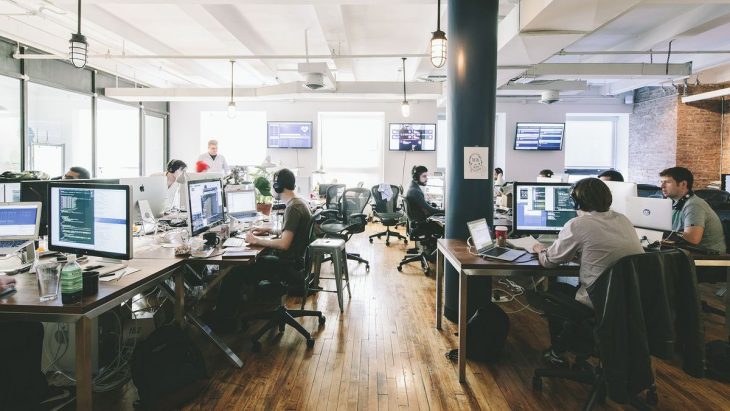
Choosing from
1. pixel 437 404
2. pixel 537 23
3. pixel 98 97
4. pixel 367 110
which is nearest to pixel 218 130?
pixel 98 97

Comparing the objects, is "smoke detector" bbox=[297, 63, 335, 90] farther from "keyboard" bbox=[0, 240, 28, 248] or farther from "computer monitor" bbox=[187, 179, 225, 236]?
"keyboard" bbox=[0, 240, 28, 248]

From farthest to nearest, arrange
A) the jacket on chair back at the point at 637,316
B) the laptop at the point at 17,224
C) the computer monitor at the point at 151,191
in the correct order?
1. the computer monitor at the point at 151,191
2. the laptop at the point at 17,224
3. the jacket on chair back at the point at 637,316

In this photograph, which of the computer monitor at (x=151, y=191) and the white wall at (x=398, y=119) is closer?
the computer monitor at (x=151, y=191)

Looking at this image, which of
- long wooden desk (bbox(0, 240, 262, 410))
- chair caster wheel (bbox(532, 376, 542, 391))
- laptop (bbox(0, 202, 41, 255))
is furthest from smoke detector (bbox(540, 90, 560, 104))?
laptop (bbox(0, 202, 41, 255))

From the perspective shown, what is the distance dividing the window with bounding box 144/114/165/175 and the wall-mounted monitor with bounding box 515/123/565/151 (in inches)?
343

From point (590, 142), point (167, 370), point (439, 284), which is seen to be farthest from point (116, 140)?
point (590, 142)

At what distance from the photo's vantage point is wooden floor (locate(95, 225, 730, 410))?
239 centimetres

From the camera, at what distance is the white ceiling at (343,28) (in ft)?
13.6

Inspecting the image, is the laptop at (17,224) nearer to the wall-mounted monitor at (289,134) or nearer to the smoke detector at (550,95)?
the wall-mounted monitor at (289,134)

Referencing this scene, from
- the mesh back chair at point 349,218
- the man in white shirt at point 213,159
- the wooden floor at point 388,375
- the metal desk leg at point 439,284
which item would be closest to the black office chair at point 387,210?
the mesh back chair at point 349,218

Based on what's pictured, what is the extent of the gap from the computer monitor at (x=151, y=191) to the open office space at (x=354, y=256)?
2 cm

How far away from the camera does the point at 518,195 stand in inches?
136

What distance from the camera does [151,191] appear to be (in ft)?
13.0

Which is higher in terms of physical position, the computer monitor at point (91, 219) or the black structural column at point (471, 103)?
the black structural column at point (471, 103)
